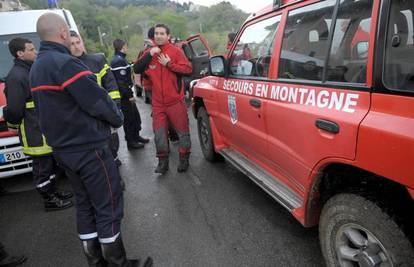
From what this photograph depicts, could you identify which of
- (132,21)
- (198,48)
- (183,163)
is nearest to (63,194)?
(183,163)

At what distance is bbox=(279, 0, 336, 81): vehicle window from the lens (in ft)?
7.06

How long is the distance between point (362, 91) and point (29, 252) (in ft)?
9.90

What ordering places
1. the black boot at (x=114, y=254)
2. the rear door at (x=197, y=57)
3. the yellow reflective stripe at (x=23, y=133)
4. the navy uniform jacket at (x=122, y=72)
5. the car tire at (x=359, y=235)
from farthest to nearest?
the rear door at (x=197, y=57), the navy uniform jacket at (x=122, y=72), the yellow reflective stripe at (x=23, y=133), the black boot at (x=114, y=254), the car tire at (x=359, y=235)

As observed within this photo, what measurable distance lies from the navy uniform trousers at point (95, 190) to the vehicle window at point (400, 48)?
5.83 ft

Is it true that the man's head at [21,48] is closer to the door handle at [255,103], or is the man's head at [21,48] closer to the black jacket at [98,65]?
the black jacket at [98,65]

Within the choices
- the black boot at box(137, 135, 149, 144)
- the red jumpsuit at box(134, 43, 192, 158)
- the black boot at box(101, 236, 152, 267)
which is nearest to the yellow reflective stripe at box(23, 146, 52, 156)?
the red jumpsuit at box(134, 43, 192, 158)

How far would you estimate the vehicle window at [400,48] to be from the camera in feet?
5.10

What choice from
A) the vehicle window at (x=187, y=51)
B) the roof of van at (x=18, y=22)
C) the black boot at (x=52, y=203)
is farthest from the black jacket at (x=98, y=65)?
the vehicle window at (x=187, y=51)

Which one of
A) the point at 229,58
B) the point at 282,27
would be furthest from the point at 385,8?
the point at 229,58

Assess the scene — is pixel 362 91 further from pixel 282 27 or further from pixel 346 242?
pixel 282 27

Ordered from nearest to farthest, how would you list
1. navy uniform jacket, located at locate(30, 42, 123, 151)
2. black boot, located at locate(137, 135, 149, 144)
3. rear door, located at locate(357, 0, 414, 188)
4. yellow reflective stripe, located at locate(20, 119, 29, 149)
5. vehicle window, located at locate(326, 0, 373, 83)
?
1. rear door, located at locate(357, 0, 414, 188)
2. vehicle window, located at locate(326, 0, 373, 83)
3. navy uniform jacket, located at locate(30, 42, 123, 151)
4. yellow reflective stripe, located at locate(20, 119, 29, 149)
5. black boot, located at locate(137, 135, 149, 144)

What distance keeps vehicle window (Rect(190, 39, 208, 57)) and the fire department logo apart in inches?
274

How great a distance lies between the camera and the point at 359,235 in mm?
1830

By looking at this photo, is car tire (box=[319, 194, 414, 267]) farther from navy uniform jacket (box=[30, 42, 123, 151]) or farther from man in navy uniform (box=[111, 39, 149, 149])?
man in navy uniform (box=[111, 39, 149, 149])
